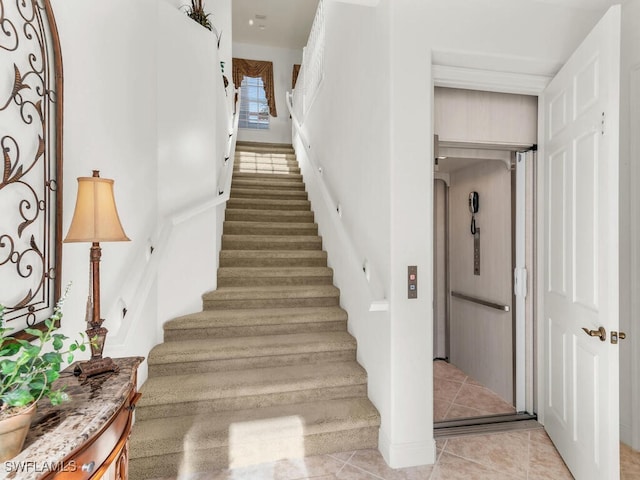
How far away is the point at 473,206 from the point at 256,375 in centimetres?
243

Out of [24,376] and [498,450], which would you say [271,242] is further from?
[24,376]

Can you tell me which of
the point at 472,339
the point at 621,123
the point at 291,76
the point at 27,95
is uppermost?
the point at 291,76

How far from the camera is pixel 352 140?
2.97m

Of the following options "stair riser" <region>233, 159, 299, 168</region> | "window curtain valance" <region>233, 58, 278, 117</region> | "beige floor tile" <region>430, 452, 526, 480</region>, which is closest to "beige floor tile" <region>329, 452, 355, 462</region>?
"beige floor tile" <region>430, 452, 526, 480</region>

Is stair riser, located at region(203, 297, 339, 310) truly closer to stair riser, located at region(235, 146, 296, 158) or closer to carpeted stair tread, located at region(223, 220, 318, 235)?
carpeted stair tread, located at region(223, 220, 318, 235)

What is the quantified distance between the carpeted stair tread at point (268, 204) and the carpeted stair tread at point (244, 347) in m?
2.09

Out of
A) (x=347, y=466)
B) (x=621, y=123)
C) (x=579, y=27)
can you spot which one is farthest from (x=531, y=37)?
(x=347, y=466)

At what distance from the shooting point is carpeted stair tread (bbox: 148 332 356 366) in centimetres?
262

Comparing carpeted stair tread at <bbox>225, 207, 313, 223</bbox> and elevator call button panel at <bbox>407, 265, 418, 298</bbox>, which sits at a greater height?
carpeted stair tread at <bbox>225, 207, 313, 223</bbox>

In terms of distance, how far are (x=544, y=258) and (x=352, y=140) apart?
1.67m

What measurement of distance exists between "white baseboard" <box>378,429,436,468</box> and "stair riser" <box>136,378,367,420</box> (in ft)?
1.45

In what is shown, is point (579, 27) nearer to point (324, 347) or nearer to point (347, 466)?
point (324, 347)

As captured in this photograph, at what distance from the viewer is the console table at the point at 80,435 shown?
0.74 meters

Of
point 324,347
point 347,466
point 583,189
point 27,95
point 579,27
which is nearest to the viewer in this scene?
point 27,95
